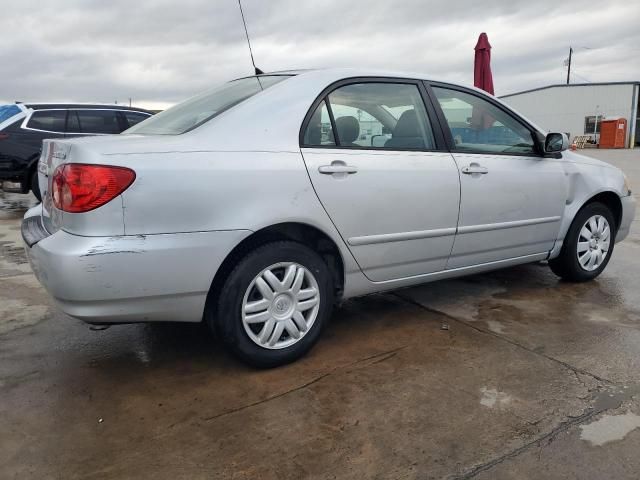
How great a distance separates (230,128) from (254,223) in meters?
0.48

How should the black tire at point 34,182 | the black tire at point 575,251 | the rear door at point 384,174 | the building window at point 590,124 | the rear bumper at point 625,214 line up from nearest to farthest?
the rear door at point 384,174 < the black tire at point 575,251 < the rear bumper at point 625,214 < the black tire at point 34,182 < the building window at point 590,124

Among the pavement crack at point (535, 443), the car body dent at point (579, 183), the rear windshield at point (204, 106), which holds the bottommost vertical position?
the pavement crack at point (535, 443)

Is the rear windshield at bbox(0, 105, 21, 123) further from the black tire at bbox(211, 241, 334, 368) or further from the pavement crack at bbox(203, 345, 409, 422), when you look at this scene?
the pavement crack at bbox(203, 345, 409, 422)

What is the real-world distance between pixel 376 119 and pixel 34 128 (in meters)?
7.09

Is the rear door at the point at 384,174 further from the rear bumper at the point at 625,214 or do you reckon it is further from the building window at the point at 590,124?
the building window at the point at 590,124

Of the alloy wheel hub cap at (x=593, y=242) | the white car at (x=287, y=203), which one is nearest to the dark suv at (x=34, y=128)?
the white car at (x=287, y=203)

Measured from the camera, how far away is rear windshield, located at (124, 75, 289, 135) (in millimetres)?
2826

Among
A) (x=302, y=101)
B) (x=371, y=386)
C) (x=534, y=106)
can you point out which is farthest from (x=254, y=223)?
(x=534, y=106)

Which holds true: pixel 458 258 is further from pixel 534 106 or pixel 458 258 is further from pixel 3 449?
pixel 534 106

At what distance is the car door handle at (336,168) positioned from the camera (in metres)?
2.79

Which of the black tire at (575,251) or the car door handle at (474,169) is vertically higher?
the car door handle at (474,169)

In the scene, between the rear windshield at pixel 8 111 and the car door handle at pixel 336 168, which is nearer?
the car door handle at pixel 336 168

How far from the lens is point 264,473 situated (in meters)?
2.01

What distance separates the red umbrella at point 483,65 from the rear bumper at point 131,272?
20.7 feet
